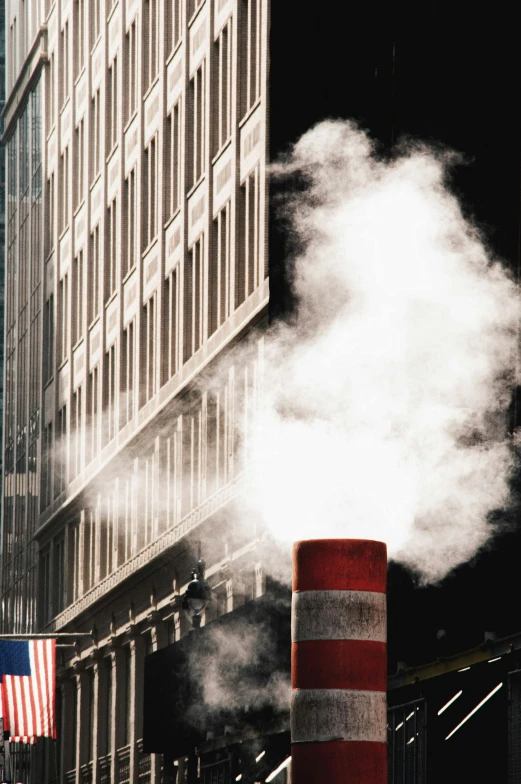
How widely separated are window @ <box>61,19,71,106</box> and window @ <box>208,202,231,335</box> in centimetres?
1959

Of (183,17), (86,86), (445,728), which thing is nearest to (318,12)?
(445,728)

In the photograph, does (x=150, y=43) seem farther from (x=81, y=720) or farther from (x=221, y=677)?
(x=221, y=677)

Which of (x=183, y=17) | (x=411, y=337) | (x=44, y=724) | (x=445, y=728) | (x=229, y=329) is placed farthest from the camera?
(x=183, y=17)

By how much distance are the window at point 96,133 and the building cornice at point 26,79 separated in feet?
29.9

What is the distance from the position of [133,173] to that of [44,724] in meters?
17.1

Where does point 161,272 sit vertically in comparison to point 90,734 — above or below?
above

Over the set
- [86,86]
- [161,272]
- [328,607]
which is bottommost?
[328,607]

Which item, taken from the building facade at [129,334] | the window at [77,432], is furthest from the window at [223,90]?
the window at [77,432]

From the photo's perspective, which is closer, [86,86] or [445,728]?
[445,728]

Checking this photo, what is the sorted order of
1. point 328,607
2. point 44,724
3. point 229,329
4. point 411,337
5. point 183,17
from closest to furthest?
point 328,607, point 411,337, point 44,724, point 229,329, point 183,17

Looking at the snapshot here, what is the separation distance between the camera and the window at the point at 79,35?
52.2 meters

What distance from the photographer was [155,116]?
41688 mm

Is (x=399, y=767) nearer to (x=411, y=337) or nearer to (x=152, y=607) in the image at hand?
(x=411, y=337)

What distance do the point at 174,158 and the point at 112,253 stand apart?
7.16 metres
